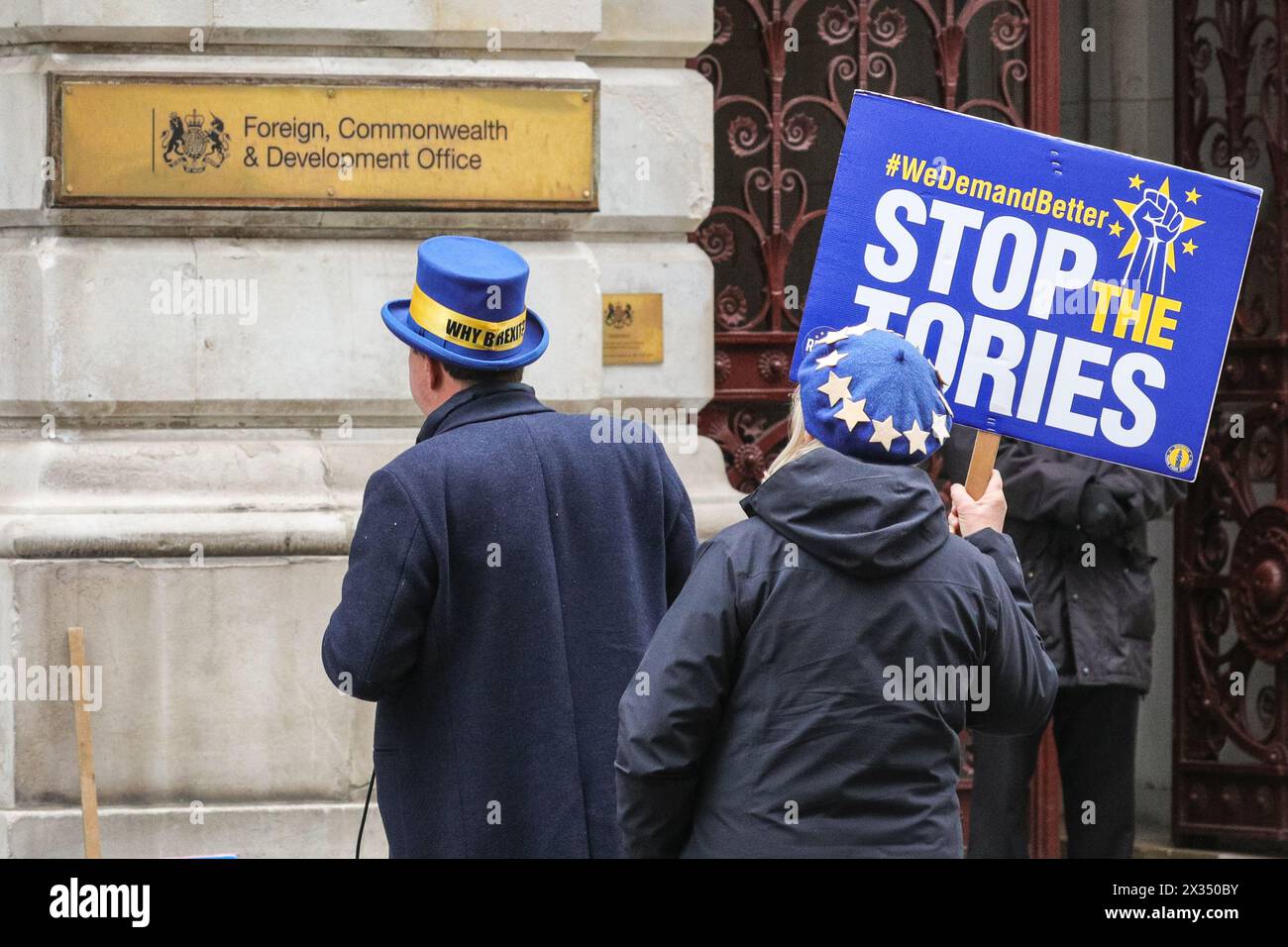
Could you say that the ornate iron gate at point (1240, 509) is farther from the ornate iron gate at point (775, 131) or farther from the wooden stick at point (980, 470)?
the wooden stick at point (980, 470)

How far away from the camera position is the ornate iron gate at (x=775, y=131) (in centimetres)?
637

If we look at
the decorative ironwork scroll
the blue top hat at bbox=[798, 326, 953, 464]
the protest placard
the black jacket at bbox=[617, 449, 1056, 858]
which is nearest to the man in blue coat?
the protest placard

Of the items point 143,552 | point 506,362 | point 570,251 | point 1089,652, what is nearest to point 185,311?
point 143,552

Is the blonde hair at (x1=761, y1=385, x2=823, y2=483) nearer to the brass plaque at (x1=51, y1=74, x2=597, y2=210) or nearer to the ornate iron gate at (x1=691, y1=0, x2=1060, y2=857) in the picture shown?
the brass plaque at (x1=51, y1=74, x2=597, y2=210)

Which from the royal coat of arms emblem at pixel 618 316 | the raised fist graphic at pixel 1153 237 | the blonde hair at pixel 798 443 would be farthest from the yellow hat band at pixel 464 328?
the royal coat of arms emblem at pixel 618 316

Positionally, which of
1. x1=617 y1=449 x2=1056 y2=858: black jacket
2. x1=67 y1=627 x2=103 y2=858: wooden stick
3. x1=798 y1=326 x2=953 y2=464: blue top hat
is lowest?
x1=67 y1=627 x2=103 y2=858: wooden stick

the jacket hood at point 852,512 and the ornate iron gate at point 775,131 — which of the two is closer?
the jacket hood at point 852,512

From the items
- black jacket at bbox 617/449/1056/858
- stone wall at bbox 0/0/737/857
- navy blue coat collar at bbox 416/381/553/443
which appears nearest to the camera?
black jacket at bbox 617/449/1056/858

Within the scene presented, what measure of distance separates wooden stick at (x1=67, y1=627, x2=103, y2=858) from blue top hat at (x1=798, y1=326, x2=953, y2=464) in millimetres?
2651

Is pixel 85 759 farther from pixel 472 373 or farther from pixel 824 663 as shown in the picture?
pixel 824 663

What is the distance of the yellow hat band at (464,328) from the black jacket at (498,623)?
0.28 ft

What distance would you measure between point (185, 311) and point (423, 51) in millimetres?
1013

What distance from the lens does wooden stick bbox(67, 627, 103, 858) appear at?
4996mm
